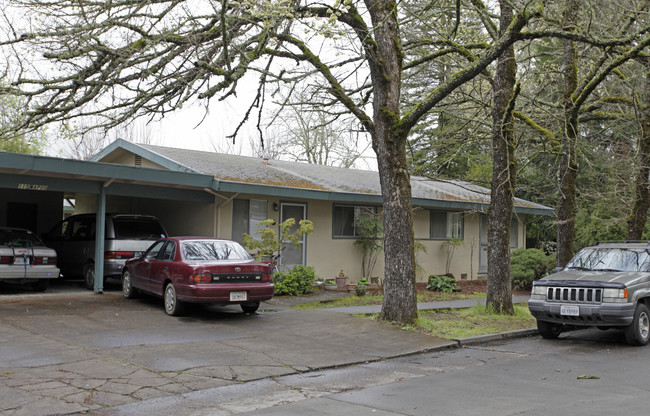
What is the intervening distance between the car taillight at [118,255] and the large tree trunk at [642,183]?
1318 cm

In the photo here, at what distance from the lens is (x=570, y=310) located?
1051 centimetres

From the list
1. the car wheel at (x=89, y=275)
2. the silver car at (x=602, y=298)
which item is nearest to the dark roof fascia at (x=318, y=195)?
the car wheel at (x=89, y=275)

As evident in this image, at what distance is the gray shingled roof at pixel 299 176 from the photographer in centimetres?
1680

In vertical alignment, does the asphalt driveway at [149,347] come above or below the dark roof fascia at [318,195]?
below

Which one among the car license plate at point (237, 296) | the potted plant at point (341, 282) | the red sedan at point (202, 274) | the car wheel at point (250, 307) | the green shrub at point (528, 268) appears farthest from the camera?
the green shrub at point (528, 268)

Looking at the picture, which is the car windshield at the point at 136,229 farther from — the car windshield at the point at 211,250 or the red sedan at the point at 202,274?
the car windshield at the point at 211,250

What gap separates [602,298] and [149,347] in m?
7.65

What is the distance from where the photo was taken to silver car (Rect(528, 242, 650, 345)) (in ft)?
33.7

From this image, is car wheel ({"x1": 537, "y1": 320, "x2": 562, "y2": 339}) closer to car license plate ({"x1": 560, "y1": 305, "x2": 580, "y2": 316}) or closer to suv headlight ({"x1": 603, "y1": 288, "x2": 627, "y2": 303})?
car license plate ({"x1": 560, "y1": 305, "x2": 580, "y2": 316})

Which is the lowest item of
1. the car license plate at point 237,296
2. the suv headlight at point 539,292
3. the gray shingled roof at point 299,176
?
the car license plate at point 237,296

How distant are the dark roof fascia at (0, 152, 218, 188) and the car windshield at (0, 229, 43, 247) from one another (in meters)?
1.98

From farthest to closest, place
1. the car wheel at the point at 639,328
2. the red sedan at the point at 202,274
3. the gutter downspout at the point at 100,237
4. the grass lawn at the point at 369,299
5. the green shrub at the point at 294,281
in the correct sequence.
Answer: the green shrub at the point at 294,281, the grass lawn at the point at 369,299, the gutter downspout at the point at 100,237, the red sedan at the point at 202,274, the car wheel at the point at 639,328

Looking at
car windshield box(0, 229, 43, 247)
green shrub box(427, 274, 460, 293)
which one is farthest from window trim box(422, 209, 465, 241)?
car windshield box(0, 229, 43, 247)

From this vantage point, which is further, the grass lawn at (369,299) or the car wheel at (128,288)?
the grass lawn at (369,299)
